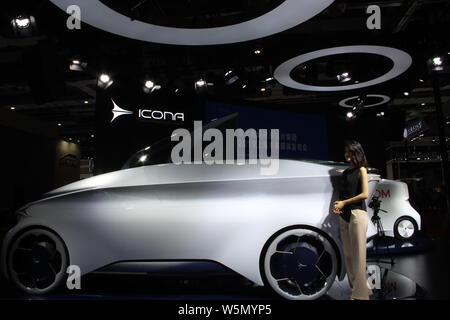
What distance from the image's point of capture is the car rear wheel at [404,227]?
15.4ft

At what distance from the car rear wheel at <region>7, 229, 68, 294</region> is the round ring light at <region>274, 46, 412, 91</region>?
4.17 m

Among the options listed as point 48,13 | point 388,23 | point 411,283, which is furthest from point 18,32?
point 388,23

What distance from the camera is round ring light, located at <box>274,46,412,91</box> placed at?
189 inches

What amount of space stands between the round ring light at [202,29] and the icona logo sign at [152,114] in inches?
41.9

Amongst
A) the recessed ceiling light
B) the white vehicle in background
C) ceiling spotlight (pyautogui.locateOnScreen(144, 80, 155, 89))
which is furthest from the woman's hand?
the recessed ceiling light

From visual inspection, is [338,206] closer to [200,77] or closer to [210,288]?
[210,288]

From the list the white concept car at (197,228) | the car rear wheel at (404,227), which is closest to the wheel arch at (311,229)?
the white concept car at (197,228)

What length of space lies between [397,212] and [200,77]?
4987 mm

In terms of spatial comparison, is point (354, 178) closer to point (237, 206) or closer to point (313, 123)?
point (237, 206)

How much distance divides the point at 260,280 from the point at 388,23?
20.9ft

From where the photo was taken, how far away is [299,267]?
2555 mm

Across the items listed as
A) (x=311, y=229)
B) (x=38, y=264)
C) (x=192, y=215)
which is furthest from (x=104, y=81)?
(x=311, y=229)

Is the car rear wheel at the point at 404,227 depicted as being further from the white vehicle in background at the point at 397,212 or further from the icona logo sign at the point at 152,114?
the icona logo sign at the point at 152,114

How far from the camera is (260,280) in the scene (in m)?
2.55
